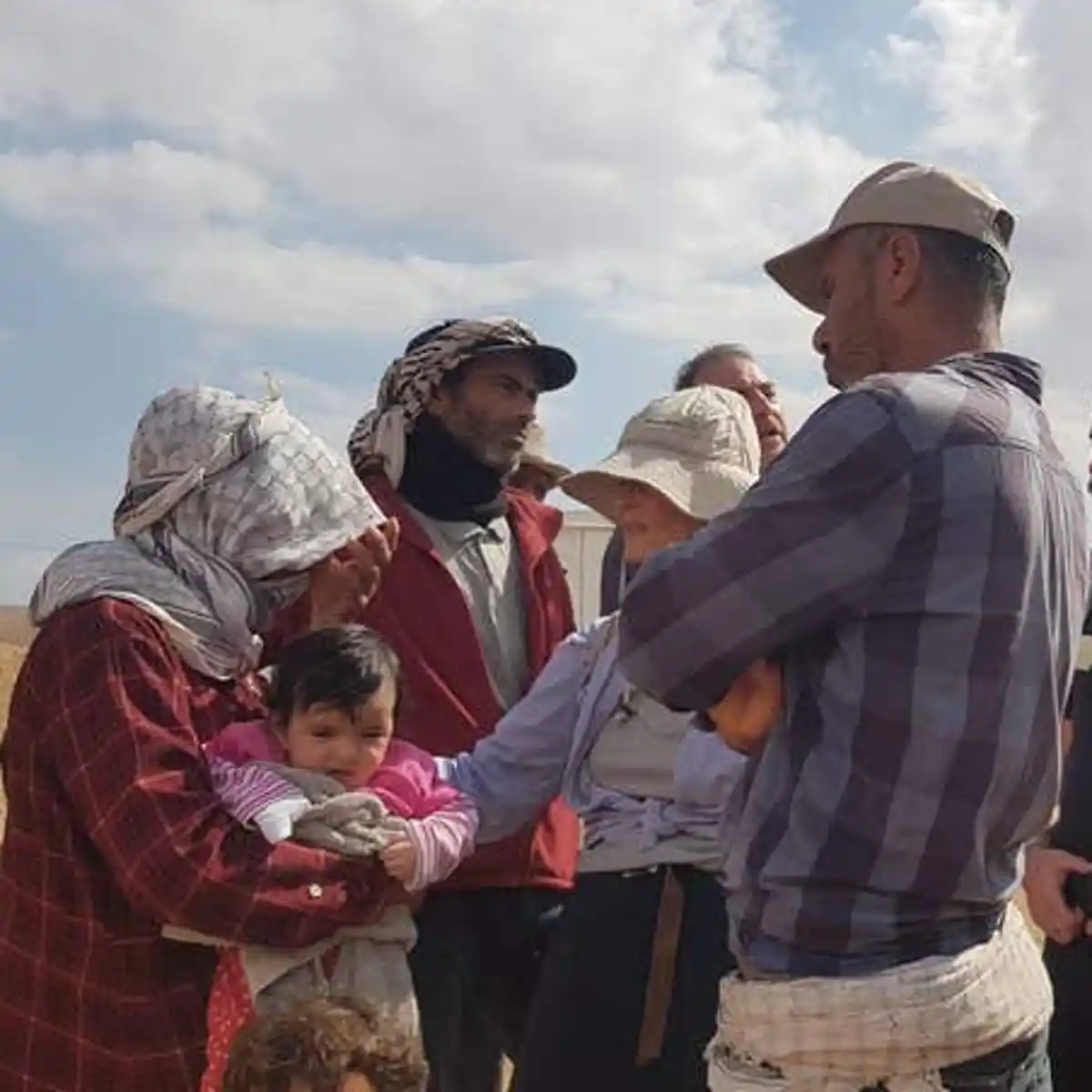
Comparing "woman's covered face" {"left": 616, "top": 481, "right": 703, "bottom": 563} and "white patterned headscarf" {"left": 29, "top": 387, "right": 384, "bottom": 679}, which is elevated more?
"woman's covered face" {"left": 616, "top": 481, "right": 703, "bottom": 563}

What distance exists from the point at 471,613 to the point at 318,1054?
1.36 metres

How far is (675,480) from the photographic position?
350cm

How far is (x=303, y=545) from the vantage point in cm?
341

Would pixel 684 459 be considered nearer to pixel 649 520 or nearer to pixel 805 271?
pixel 649 520

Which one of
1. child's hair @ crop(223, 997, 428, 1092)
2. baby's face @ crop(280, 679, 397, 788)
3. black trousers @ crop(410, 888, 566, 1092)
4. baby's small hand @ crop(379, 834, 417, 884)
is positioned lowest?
child's hair @ crop(223, 997, 428, 1092)

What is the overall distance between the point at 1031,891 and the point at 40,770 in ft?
6.62

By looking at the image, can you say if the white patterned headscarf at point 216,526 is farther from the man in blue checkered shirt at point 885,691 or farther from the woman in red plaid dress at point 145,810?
the man in blue checkered shirt at point 885,691

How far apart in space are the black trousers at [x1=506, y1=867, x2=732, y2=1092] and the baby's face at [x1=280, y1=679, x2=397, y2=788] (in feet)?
1.67

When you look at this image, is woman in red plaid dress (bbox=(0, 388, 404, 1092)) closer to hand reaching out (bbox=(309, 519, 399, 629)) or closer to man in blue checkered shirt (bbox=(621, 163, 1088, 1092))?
hand reaching out (bbox=(309, 519, 399, 629))

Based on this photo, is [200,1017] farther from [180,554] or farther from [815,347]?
[815,347]

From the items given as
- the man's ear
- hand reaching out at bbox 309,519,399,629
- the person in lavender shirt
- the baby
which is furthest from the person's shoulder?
the man's ear

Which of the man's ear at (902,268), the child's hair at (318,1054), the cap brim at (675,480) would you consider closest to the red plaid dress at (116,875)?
the child's hair at (318,1054)

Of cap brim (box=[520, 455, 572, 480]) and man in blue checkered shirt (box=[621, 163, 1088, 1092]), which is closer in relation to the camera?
man in blue checkered shirt (box=[621, 163, 1088, 1092])

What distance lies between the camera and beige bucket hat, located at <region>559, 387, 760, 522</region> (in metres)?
3.49
